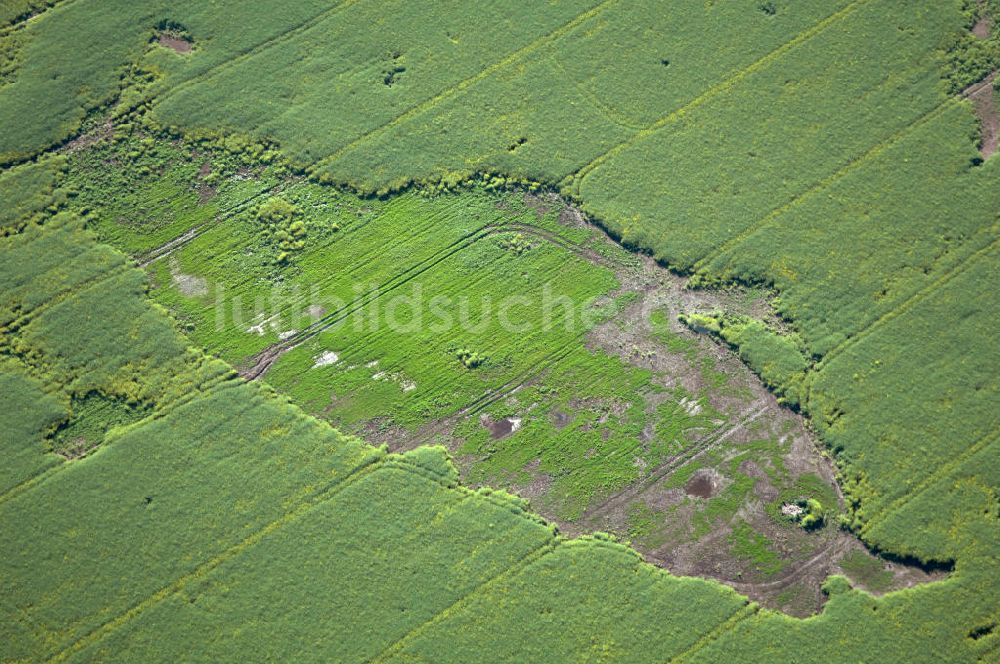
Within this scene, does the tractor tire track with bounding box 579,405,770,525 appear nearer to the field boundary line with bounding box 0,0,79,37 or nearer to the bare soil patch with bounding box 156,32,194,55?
the bare soil patch with bounding box 156,32,194,55

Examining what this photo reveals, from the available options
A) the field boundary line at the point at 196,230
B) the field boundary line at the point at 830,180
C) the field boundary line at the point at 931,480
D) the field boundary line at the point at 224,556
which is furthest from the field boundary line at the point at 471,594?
the field boundary line at the point at 196,230

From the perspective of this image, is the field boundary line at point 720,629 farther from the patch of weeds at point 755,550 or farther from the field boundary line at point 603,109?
the field boundary line at point 603,109

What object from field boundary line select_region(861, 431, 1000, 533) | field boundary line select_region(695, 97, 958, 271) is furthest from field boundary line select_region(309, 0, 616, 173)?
field boundary line select_region(861, 431, 1000, 533)

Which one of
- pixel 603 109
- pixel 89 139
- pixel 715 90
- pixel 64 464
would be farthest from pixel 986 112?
pixel 64 464

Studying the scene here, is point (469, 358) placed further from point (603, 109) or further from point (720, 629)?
point (720, 629)

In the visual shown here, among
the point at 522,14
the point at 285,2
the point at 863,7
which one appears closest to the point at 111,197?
the point at 285,2

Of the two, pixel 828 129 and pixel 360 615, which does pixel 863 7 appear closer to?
pixel 828 129
